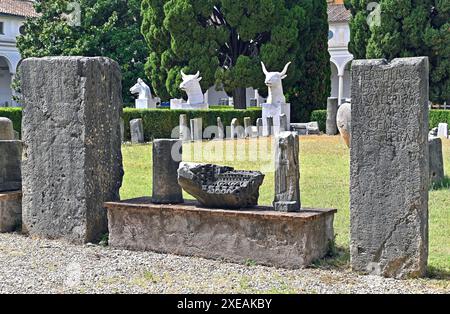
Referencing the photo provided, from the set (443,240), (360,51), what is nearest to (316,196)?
(443,240)

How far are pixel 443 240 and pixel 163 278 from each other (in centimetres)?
319

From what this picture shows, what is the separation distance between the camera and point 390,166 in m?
5.98

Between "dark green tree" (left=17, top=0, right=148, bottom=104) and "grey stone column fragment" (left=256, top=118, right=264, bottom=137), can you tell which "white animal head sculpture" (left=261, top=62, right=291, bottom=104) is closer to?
"grey stone column fragment" (left=256, top=118, right=264, bottom=137)

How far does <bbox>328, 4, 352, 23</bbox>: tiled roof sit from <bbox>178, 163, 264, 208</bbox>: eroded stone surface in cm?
3747

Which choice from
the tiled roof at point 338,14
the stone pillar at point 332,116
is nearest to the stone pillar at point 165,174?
the stone pillar at point 332,116

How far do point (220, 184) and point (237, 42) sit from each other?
2258 centimetres

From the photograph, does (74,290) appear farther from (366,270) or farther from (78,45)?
(78,45)

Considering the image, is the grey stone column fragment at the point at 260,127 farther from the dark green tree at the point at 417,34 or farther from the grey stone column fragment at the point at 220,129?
the dark green tree at the point at 417,34

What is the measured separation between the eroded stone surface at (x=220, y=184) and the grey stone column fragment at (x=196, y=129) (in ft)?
46.5

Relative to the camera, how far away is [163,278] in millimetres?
6195

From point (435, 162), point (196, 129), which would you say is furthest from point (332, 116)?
point (435, 162)

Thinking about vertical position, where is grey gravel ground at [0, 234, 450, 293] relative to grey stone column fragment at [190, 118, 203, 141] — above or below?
below

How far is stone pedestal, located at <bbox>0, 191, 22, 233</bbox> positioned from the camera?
8.42m

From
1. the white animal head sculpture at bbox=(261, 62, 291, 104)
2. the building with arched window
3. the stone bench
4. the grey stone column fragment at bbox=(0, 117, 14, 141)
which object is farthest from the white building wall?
the stone bench
